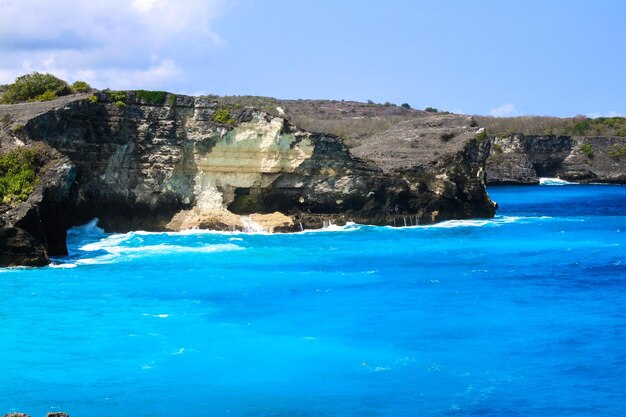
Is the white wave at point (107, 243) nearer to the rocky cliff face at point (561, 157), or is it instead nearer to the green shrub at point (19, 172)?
the green shrub at point (19, 172)

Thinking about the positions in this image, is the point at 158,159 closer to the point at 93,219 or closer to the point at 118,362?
the point at 93,219

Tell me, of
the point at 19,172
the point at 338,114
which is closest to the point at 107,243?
the point at 19,172

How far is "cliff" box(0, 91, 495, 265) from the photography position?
40562 mm

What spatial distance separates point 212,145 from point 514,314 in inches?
880

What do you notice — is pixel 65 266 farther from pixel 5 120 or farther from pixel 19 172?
pixel 5 120

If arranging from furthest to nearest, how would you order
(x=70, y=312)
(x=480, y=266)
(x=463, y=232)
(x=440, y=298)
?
(x=463, y=232) < (x=480, y=266) < (x=440, y=298) < (x=70, y=312)

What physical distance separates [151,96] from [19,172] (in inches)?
397

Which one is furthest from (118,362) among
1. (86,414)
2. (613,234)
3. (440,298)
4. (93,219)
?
(613,234)

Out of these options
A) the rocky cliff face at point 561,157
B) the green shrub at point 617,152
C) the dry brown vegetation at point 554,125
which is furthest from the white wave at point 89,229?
the dry brown vegetation at point 554,125

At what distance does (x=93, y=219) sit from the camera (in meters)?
41.9

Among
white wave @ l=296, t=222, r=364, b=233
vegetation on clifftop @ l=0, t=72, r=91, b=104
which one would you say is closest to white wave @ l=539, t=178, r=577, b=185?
white wave @ l=296, t=222, r=364, b=233

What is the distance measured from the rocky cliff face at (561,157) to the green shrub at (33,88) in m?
68.8

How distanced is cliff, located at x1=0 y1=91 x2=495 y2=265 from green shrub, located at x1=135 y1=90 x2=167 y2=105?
53 mm

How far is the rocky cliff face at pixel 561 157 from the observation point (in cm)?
10256
